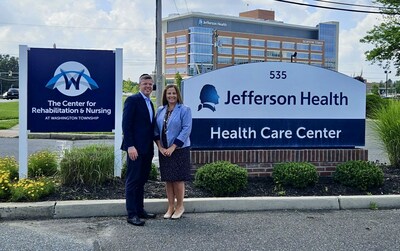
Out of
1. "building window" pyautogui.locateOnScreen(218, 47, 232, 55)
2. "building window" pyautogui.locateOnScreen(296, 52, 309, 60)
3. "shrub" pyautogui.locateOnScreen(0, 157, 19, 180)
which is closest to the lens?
"shrub" pyautogui.locateOnScreen(0, 157, 19, 180)

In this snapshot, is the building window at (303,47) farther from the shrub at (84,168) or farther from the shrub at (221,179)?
the shrub at (84,168)

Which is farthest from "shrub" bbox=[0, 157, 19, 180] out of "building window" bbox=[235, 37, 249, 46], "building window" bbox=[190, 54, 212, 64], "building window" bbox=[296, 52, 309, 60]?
"building window" bbox=[296, 52, 309, 60]

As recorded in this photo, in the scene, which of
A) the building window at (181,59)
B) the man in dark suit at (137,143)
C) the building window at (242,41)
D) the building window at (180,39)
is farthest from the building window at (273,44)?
the man in dark suit at (137,143)

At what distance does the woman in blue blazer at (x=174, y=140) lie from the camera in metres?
5.96

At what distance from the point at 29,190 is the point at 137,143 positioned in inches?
63.8

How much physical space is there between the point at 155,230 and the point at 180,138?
3.64 ft

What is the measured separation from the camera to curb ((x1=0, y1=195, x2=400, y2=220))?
19.9 ft

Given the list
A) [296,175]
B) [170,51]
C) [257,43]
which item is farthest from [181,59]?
[296,175]

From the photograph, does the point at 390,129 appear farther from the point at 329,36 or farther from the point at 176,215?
the point at 329,36

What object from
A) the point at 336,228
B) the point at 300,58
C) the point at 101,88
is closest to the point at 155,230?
the point at 336,228

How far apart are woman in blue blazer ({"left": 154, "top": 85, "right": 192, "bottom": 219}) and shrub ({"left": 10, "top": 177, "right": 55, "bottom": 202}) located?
1670 mm

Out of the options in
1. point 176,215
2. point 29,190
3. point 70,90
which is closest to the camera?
point 176,215

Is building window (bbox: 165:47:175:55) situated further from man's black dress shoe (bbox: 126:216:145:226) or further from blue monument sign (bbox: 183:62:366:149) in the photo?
man's black dress shoe (bbox: 126:216:145:226)

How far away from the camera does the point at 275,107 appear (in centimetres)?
802
